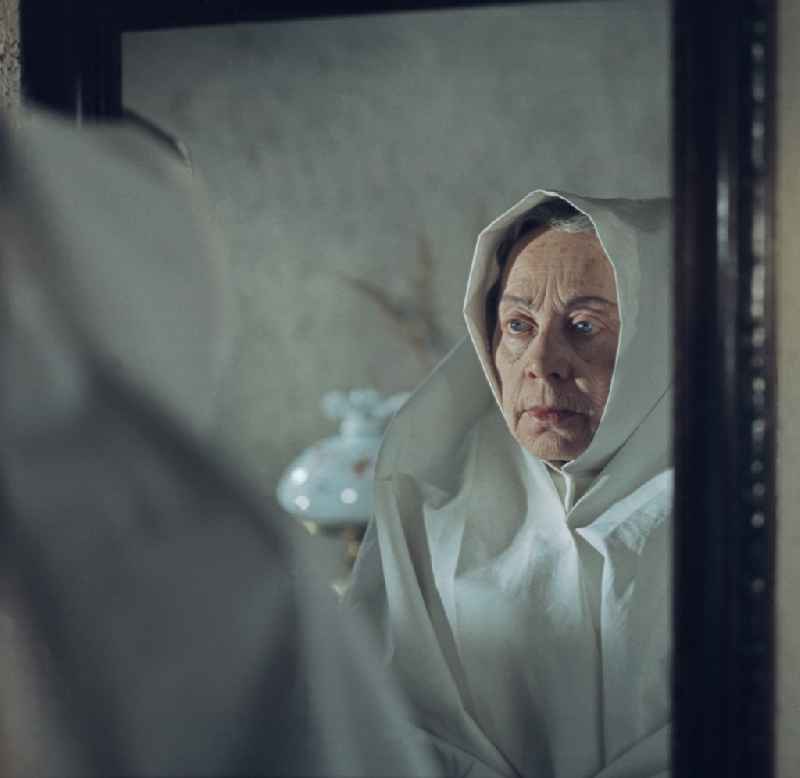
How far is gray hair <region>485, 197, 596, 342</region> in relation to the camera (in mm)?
679

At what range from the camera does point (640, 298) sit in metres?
0.64

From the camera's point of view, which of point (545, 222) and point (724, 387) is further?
point (545, 222)

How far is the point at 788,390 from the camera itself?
61cm

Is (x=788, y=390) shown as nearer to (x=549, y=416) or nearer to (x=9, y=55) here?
(x=549, y=416)

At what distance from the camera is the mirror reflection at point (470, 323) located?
64 centimetres

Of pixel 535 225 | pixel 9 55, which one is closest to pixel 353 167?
pixel 535 225

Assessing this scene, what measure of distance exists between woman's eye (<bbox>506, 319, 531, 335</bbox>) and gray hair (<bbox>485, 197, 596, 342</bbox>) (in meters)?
0.01

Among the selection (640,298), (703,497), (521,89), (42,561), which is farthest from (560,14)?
(42,561)

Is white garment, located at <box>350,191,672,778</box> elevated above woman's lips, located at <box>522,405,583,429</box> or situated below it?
below

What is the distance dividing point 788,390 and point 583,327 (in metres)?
0.12

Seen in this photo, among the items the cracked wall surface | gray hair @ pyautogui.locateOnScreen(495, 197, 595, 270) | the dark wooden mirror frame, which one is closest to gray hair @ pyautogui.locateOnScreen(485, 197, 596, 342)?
gray hair @ pyautogui.locateOnScreen(495, 197, 595, 270)

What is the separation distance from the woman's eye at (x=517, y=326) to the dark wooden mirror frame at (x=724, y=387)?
0.15 m

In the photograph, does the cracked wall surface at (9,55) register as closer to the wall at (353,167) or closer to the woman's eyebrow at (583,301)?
the wall at (353,167)

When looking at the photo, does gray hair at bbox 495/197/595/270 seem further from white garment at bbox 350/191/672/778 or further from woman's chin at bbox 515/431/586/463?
woman's chin at bbox 515/431/586/463
